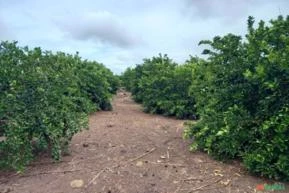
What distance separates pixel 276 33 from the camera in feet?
18.3

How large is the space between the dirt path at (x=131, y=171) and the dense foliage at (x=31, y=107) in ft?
0.83

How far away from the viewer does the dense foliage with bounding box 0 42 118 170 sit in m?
5.44

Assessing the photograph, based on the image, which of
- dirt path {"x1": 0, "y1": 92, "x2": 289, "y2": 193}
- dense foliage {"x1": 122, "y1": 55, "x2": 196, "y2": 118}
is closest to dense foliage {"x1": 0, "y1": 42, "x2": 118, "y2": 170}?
dirt path {"x1": 0, "y1": 92, "x2": 289, "y2": 193}

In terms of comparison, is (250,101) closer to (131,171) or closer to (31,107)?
(131,171)

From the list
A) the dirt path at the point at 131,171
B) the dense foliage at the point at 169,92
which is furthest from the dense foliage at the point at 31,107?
the dense foliage at the point at 169,92

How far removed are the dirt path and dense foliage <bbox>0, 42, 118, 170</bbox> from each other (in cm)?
25

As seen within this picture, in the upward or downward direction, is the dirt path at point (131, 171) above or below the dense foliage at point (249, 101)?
below

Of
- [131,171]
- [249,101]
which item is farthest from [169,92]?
[131,171]

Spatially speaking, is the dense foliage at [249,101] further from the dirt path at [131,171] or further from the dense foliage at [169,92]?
the dense foliage at [169,92]

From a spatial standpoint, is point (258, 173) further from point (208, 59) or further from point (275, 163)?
point (208, 59)

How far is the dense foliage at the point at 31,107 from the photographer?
17.8ft

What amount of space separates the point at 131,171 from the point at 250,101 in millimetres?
1908

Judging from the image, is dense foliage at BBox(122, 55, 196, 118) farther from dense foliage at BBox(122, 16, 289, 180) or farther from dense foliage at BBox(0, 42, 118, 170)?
dense foliage at BBox(0, 42, 118, 170)

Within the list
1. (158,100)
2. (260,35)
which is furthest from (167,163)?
(158,100)
